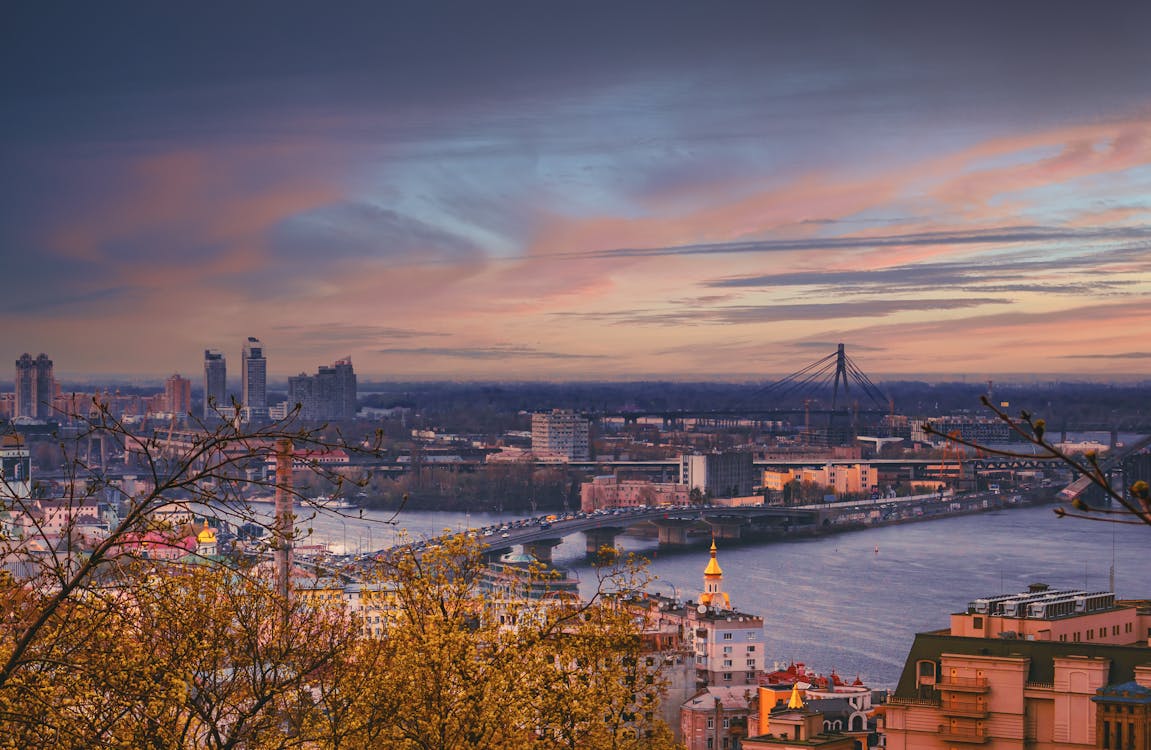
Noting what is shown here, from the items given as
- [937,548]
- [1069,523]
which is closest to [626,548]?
[937,548]

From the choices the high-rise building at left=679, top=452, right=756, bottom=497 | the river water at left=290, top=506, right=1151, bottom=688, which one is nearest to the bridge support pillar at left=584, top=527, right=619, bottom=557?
the river water at left=290, top=506, right=1151, bottom=688

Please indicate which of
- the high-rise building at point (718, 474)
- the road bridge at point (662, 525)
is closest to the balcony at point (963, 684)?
the road bridge at point (662, 525)

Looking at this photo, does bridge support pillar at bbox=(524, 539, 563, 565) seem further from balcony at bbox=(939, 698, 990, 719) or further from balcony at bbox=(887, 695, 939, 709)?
balcony at bbox=(939, 698, 990, 719)

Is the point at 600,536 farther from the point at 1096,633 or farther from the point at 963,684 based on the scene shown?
Result: the point at 963,684

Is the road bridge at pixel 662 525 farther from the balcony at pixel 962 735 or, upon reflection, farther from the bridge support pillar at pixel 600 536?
the balcony at pixel 962 735

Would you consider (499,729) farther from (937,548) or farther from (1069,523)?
(1069,523)
